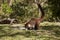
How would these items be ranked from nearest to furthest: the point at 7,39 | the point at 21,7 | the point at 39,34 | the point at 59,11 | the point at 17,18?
the point at 7,39 → the point at 39,34 → the point at 59,11 → the point at 17,18 → the point at 21,7

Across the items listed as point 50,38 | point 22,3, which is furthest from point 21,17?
point 50,38

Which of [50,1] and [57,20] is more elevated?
[50,1]

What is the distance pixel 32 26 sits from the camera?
901cm

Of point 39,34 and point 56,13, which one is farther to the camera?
point 56,13

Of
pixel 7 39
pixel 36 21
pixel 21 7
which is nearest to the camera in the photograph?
pixel 7 39

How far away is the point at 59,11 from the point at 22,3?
3832 millimetres

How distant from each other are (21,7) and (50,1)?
275cm

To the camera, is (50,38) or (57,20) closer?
(50,38)

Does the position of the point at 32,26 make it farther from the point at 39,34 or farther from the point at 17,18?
the point at 17,18

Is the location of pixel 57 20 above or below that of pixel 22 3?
below

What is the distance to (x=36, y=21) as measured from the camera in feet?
29.1

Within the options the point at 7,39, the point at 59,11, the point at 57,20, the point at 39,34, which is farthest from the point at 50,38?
the point at 57,20

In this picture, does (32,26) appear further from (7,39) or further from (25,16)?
(25,16)

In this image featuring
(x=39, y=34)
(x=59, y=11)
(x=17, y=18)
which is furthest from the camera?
(x=17, y=18)
